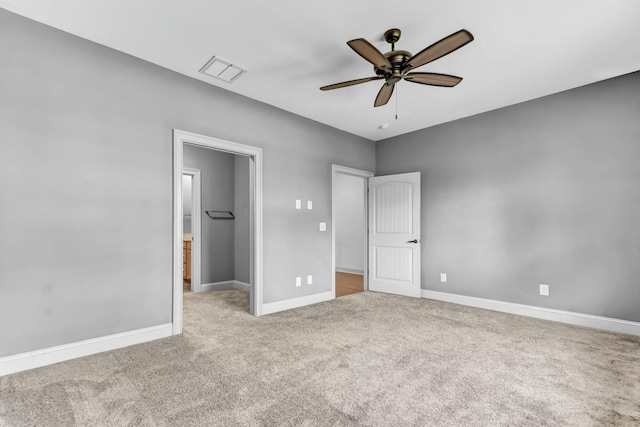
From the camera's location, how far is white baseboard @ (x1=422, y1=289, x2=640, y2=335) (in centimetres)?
321

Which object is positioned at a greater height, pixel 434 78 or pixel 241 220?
pixel 434 78

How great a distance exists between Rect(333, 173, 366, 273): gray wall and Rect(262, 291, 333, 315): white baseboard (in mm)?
2757

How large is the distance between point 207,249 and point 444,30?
15.2ft

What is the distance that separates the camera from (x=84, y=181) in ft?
8.48

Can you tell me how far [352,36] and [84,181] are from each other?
2.55 metres

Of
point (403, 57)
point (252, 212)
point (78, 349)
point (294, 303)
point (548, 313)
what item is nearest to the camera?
point (403, 57)

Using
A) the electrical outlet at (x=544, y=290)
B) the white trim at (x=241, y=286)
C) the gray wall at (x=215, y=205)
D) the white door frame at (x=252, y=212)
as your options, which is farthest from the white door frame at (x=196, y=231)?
the electrical outlet at (x=544, y=290)

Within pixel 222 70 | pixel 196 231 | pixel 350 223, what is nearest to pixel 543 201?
pixel 222 70

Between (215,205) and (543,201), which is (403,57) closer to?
(543,201)

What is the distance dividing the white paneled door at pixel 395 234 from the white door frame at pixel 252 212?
2246mm

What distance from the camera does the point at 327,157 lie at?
4723 millimetres

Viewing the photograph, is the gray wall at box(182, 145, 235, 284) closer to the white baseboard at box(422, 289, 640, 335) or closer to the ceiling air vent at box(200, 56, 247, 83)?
the ceiling air vent at box(200, 56, 247, 83)

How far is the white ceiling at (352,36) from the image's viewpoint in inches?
87.2

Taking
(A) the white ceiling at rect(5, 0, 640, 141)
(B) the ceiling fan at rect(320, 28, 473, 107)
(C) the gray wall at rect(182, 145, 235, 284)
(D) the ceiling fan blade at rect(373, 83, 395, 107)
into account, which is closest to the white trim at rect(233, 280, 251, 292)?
(C) the gray wall at rect(182, 145, 235, 284)
